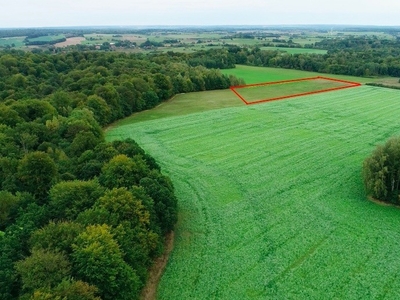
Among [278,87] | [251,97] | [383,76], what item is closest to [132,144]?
[251,97]

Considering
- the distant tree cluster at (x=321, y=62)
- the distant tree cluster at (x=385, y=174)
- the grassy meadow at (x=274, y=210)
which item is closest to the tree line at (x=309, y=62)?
the distant tree cluster at (x=321, y=62)

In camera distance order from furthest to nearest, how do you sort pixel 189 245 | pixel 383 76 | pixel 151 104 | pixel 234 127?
1. pixel 383 76
2. pixel 151 104
3. pixel 234 127
4. pixel 189 245

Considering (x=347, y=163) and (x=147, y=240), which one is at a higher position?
(x=147, y=240)

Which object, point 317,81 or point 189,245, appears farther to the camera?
point 317,81

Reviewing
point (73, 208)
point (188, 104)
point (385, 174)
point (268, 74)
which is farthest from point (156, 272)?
point (268, 74)

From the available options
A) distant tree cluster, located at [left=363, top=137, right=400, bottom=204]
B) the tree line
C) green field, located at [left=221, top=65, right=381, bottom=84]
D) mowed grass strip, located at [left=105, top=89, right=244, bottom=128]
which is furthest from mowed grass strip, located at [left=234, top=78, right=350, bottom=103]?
distant tree cluster, located at [left=363, top=137, right=400, bottom=204]

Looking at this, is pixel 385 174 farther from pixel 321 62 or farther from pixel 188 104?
pixel 321 62

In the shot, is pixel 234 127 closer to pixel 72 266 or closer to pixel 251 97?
pixel 251 97

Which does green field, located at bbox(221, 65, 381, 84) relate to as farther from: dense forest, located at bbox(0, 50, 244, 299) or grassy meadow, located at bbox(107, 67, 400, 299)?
dense forest, located at bbox(0, 50, 244, 299)
